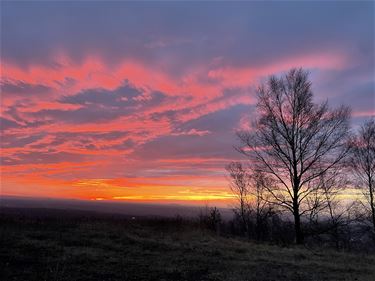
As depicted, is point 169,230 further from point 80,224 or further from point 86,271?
point 86,271

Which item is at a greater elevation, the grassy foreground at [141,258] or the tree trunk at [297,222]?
the tree trunk at [297,222]

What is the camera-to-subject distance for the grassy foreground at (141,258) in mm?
11000

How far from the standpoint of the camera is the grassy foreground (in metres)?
11.0

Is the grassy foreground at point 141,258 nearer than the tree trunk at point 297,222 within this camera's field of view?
Yes

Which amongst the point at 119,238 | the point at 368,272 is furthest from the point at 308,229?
the point at 119,238

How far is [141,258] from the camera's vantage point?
1349 centimetres

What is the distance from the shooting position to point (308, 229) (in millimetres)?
24828

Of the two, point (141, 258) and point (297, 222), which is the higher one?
point (297, 222)

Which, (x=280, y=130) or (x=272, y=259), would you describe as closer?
(x=272, y=259)

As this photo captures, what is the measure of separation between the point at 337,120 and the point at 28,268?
1973 cm

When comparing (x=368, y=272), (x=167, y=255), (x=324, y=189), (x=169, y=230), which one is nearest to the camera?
(x=368, y=272)

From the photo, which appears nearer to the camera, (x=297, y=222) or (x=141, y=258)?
(x=141, y=258)

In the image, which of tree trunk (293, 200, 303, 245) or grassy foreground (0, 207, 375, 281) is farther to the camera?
tree trunk (293, 200, 303, 245)

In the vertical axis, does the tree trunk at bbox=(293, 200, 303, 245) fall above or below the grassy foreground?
above
